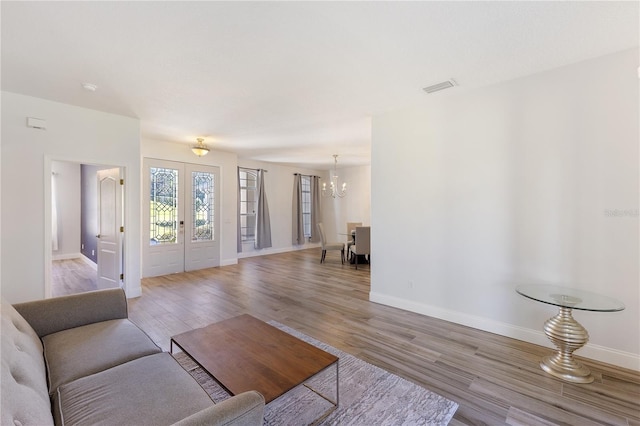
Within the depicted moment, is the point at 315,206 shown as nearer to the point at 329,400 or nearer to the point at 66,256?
the point at 66,256

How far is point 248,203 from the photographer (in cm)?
820

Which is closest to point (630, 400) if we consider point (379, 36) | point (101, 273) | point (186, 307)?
point (379, 36)

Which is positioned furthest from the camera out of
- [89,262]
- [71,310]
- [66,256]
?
[66,256]

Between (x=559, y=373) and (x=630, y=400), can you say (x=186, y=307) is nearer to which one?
(x=559, y=373)

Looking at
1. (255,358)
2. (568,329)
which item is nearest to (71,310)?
(255,358)

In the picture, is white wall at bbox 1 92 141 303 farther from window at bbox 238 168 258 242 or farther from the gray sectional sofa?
window at bbox 238 168 258 242

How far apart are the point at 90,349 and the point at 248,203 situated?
6.51 meters

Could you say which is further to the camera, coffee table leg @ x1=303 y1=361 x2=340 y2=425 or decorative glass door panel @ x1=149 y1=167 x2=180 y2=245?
decorative glass door panel @ x1=149 y1=167 x2=180 y2=245

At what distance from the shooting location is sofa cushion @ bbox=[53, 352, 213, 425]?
1.25m

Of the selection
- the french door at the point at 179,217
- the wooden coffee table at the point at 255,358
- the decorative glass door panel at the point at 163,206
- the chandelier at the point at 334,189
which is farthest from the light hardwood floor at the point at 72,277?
the chandelier at the point at 334,189

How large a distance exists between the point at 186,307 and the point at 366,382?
9.34ft

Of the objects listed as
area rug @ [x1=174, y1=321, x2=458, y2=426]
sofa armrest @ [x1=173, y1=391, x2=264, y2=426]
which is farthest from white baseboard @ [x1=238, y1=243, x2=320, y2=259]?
sofa armrest @ [x1=173, y1=391, x2=264, y2=426]

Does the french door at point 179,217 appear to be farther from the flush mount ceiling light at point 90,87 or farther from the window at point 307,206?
the window at point 307,206

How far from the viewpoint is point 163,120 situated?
172 inches
